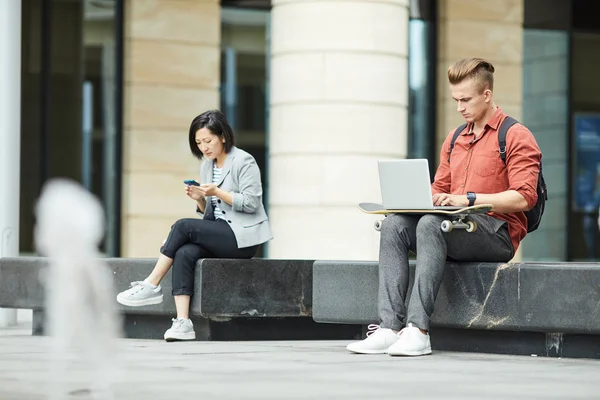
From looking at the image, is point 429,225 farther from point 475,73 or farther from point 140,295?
point 140,295

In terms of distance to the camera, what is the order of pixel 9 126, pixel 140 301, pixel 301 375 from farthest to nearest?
1. pixel 9 126
2. pixel 140 301
3. pixel 301 375

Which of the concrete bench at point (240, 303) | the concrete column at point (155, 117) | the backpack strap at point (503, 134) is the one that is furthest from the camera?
the concrete column at point (155, 117)

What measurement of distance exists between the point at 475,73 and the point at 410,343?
161 cm

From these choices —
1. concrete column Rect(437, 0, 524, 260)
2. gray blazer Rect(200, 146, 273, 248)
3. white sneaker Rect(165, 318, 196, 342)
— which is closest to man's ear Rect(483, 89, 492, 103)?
gray blazer Rect(200, 146, 273, 248)

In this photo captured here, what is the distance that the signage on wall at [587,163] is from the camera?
63.7ft

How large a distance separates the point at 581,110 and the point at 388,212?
1251 cm

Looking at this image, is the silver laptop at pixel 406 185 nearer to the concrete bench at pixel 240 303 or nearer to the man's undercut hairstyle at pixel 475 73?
the man's undercut hairstyle at pixel 475 73

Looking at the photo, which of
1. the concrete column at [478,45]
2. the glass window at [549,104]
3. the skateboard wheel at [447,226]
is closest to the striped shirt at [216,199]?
the skateboard wheel at [447,226]

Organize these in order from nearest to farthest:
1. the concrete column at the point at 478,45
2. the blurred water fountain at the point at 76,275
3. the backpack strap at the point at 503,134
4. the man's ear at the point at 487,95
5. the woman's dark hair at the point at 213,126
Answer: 1. the blurred water fountain at the point at 76,275
2. the backpack strap at the point at 503,134
3. the man's ear at the point at 487,95
4. the woman's dark hair at the point at 213,126
5. the concrete column at the point at 478,45

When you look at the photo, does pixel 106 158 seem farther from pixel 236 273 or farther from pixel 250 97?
pixel 236 273

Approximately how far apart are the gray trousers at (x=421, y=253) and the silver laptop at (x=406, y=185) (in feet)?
0.31

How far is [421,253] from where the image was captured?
732 cm

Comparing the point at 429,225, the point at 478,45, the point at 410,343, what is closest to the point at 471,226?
the point at 429,225

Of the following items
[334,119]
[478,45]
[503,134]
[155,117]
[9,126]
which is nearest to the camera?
[503,134]
